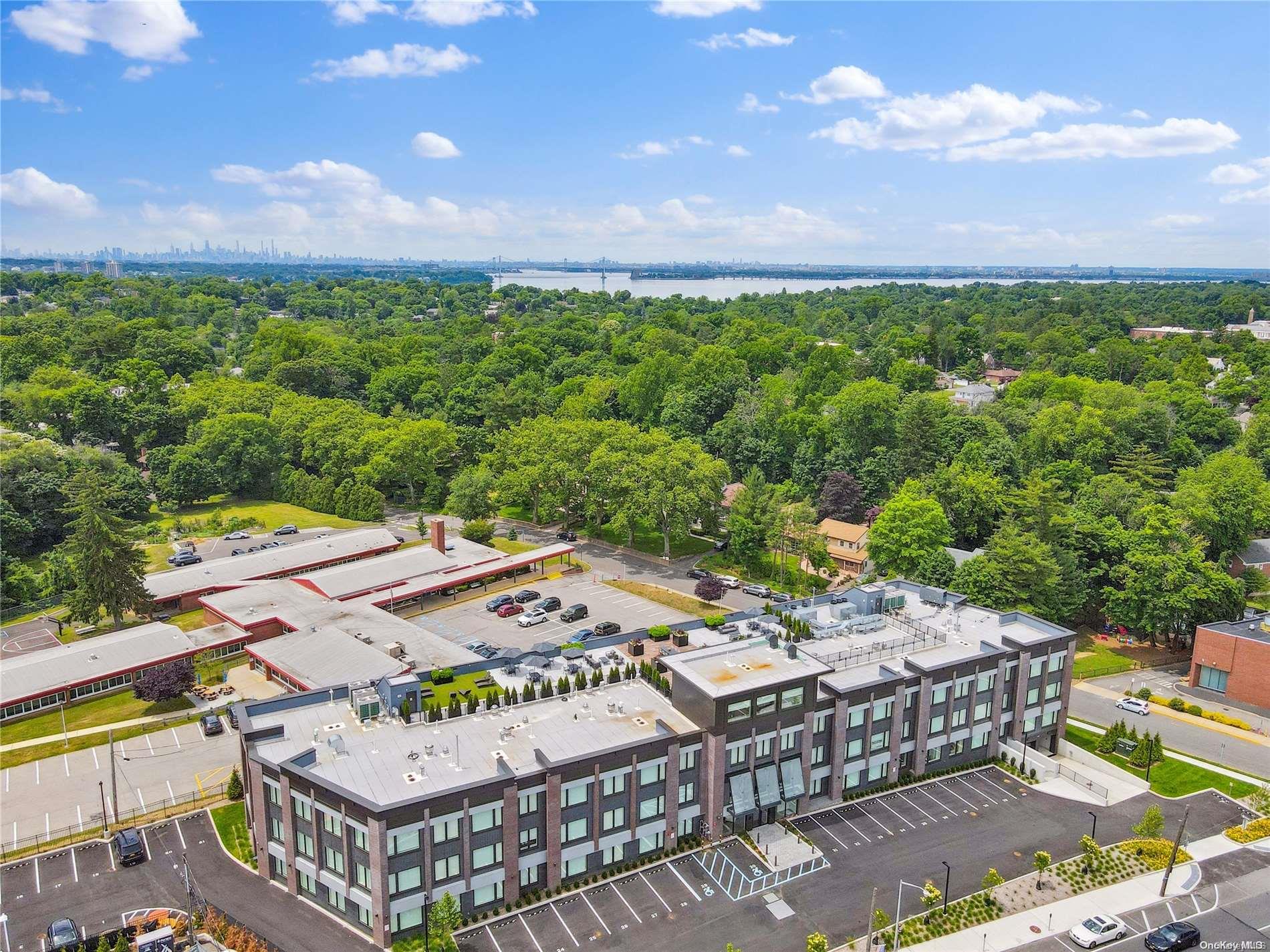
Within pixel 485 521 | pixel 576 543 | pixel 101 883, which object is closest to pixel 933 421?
pixel 576 543

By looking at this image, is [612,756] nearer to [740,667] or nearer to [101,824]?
[740,667]

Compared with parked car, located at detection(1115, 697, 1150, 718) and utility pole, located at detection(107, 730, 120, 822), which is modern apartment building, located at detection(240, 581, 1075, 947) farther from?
parked car, located at detection(1115, 697, 1150, 718)

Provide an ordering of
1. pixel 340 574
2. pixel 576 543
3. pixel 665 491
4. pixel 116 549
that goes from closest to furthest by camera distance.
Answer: pixel 116 549
pixel 340 574
pixel 665 491
pixel 576 543

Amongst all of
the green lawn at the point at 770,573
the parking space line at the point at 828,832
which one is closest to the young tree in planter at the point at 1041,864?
the parking space line at the point at 828,832

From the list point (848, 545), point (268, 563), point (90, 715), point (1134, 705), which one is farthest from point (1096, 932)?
point (268, 563)

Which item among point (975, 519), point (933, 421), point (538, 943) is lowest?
point (538, 943)

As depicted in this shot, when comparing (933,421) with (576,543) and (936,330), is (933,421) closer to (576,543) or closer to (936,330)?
(576,543)

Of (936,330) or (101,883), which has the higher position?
(936,330)

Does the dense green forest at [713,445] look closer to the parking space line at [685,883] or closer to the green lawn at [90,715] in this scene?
the green lawn at [90,715]

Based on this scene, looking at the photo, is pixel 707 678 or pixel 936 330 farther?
pixel 936 330
